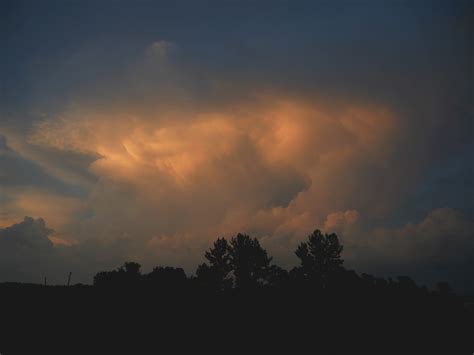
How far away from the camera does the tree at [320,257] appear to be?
91938 millimetres

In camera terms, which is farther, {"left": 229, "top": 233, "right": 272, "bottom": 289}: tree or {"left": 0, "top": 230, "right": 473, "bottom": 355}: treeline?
{"left": 229, "top": 233, "right": 272, "bottom": 289}: tree

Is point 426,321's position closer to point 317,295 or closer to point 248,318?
point 317,295

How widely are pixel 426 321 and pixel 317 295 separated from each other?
13.2 metres

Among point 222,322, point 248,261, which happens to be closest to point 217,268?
point 248,261

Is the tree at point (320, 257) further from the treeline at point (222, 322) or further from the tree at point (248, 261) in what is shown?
the treeline at point (222, 322)

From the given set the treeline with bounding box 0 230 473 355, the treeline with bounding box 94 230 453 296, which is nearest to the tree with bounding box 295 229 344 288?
the treeline with bounding box 94 230 453 296

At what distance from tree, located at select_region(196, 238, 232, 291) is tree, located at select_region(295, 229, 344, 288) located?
20338 millimetres

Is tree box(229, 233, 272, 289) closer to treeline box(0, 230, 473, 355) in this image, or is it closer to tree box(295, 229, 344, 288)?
tree box(295, 229, 344, 288)

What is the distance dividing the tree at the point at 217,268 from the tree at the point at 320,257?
66.7ft

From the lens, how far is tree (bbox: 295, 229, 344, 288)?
302 feet

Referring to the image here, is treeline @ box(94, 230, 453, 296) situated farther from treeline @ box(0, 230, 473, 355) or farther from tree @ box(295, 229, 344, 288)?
treeline @ box(0, 230, 473, 355)

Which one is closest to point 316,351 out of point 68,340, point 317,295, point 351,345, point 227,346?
point 351,345

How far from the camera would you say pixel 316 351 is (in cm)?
2988

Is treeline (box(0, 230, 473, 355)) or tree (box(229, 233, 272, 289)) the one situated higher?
tree (box(229, 233, 272, 289))
